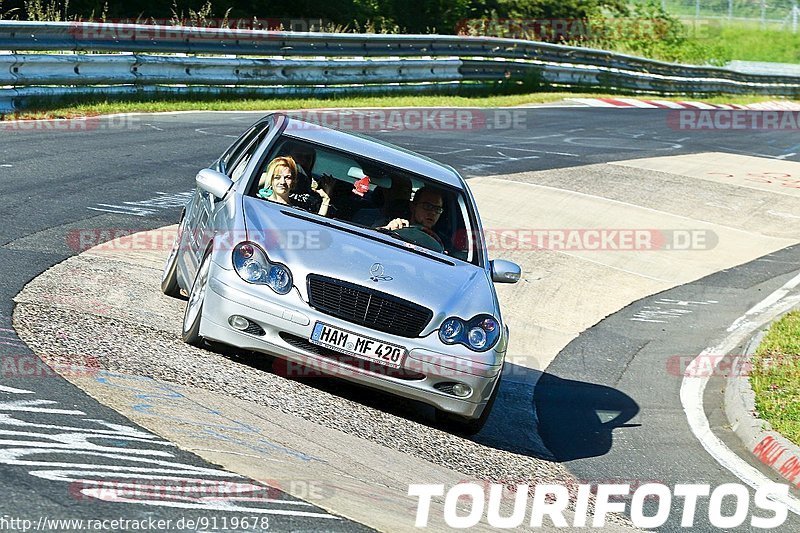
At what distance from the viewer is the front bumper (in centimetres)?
696

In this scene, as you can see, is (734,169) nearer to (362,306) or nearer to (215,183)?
(215,183)

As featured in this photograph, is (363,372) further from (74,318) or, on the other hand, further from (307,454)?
(74,318)

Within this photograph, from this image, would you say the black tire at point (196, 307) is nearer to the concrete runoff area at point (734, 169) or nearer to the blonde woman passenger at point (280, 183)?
the blonde woman passenger at point (280, 183)

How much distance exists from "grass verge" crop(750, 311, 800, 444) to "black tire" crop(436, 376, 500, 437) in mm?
2178

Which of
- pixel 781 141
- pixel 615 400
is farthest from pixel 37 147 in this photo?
pixel 781 141

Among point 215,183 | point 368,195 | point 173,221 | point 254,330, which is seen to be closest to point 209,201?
point 215,183

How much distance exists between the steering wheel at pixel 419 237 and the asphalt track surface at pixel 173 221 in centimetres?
151

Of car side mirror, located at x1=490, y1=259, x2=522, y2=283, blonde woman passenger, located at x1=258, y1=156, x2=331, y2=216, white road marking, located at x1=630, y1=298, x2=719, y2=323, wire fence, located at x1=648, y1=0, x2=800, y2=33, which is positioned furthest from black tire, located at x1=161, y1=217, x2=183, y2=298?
wire fence, located at x1=648, y1=0, x2=800, y2=33

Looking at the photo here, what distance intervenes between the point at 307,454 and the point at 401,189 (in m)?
2.70

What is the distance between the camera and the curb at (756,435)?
25.3 ft

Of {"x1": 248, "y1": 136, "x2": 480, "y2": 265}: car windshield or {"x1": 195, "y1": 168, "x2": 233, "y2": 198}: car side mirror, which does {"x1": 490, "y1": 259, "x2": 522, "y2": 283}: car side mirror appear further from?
{"x1": 195, "y1": 168, "x2": 233, "y2": 198}: car side mirror

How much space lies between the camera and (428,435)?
7.31m

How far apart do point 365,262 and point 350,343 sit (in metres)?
0.57

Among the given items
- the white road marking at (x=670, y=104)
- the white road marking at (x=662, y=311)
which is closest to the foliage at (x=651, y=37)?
the white road marking at (x=670, y=104)
